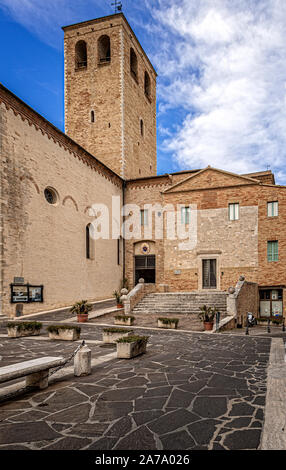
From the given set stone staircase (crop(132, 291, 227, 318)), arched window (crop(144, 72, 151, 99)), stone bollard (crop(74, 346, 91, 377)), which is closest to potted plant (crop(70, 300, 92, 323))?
stone staircase (crop(132, 291, 227, 318))

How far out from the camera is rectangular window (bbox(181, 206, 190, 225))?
1000 inches

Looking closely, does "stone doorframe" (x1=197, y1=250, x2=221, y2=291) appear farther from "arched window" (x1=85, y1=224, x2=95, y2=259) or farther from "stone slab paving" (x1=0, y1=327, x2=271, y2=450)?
"stone slab paving" (x1=0, y1=327, x2=271, y2=450)

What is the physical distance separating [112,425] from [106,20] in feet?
114

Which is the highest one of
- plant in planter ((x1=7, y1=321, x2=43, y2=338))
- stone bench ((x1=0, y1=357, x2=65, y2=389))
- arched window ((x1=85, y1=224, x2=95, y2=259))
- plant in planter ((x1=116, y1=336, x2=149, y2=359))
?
arched window ((x1=85, y1=224, x2=95, y2=259))

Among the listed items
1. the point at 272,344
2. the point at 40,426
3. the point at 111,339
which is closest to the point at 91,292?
the point at 111,339

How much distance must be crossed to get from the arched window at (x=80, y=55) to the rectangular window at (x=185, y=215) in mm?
17557

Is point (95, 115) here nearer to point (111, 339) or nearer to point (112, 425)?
point (111, 339)

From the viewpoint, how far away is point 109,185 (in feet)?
87.0

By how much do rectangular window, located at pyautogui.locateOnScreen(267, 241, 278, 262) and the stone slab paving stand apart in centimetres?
1635

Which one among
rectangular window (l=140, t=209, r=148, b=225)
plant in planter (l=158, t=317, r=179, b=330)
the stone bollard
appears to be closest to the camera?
the stone bollard

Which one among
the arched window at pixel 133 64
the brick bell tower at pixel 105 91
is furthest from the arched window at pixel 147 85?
the brick bell tower at pixel 105 91

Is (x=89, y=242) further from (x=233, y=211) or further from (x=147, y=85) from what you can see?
(x=147, y=85)

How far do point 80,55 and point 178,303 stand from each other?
26.4 m

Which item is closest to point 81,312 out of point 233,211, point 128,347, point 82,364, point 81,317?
point 81,317
